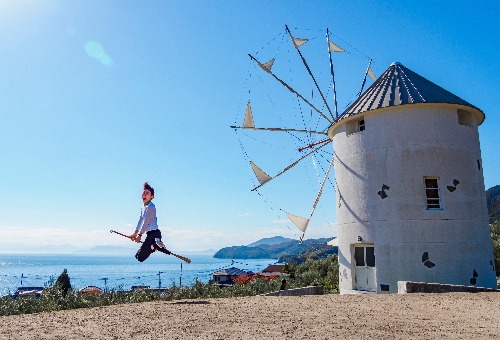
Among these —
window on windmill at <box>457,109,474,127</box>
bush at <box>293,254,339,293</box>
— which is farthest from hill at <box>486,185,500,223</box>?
window on windmill at <box>457,109,474,127</box>

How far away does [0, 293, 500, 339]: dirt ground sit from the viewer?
577 cm

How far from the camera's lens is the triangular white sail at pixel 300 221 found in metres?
21.2

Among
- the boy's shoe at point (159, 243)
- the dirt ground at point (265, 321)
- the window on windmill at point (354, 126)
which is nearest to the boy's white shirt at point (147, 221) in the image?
the boy's shoe at point (159, 243)

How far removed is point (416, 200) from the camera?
14.6 metres

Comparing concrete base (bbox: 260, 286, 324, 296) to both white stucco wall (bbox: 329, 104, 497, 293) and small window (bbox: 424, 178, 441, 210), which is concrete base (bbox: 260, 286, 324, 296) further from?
small window (bbox: 424, 178, 441, 210)

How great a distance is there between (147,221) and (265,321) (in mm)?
3705

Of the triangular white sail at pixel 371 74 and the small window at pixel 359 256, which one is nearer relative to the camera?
the small window at pixel 359 256

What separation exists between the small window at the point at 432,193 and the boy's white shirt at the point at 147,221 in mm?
10442

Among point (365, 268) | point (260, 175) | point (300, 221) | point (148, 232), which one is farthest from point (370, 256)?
point (148, 232)

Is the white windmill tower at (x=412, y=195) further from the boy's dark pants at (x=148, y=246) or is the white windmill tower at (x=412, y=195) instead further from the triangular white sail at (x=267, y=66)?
the boy's dark pants at (x=148, y=246)

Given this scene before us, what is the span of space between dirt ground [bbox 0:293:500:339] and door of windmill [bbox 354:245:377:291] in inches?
230

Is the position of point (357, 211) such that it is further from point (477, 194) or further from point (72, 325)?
point (72, 325)

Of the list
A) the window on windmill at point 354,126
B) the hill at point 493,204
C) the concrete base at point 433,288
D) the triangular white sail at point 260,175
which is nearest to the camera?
the concrete base at point 433,288

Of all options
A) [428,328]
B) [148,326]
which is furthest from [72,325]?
[428,328]
